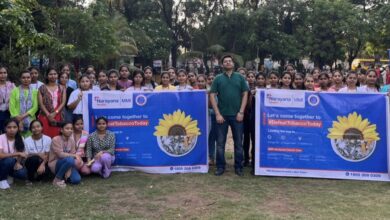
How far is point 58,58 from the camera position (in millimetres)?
19266

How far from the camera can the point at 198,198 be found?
5582 millimetres

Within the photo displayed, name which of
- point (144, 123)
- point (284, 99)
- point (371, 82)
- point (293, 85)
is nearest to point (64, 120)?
point (144, 123)

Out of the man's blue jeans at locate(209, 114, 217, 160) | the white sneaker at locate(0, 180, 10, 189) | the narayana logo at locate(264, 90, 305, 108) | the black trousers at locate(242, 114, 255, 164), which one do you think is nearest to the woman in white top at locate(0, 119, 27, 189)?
the white sneaker at locate(0, 180, 10, 189)

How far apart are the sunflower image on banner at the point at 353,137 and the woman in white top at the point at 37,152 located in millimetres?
4185

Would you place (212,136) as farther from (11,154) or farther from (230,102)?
(11,154)

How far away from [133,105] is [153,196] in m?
1.84

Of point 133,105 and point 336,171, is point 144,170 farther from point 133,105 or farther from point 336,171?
point 336,171

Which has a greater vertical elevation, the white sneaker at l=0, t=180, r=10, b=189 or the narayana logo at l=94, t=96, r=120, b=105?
the narayana logo at l=94, t=96, r=120, b=105

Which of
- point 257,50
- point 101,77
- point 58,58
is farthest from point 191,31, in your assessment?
point 101,77

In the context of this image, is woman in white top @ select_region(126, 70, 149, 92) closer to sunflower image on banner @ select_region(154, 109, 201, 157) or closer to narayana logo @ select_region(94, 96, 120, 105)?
narayana logo @ select_region(94, 96, 120, 105)

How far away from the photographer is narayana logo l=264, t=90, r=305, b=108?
6.72 metres

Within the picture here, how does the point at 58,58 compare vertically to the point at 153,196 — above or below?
above

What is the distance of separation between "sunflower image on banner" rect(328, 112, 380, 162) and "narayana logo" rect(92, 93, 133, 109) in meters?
3.25

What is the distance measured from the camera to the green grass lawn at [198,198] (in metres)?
4.98
